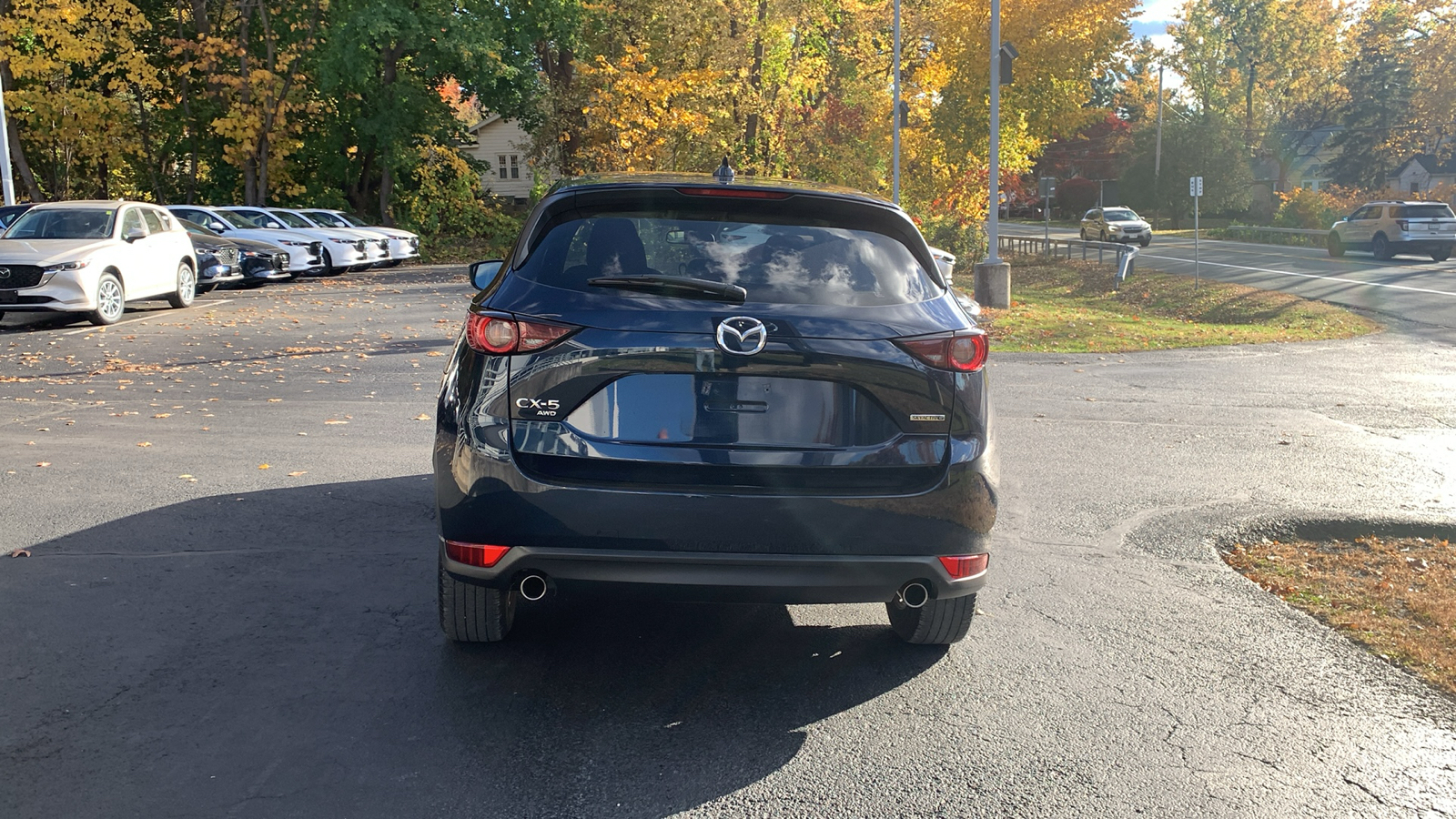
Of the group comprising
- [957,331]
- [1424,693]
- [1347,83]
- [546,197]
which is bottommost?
[1424,693]

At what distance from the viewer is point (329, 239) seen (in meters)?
28.2

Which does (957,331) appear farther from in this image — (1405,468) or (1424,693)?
(1405,468)

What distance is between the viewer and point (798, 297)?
13.1ft

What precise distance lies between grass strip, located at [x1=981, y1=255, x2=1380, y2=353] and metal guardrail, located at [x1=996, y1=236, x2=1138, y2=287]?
1.52 ft

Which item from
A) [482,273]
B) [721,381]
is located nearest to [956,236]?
[482,273]

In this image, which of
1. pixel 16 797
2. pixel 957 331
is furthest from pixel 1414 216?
pixel 16 797

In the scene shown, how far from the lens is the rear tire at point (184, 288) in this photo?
63.0ft

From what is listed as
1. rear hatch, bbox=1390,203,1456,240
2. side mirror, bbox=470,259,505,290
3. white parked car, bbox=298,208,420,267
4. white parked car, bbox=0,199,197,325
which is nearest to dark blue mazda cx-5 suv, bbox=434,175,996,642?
side mirror, bbox=470,259,505,290

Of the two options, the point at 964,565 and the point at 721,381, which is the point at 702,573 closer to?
the point at 721,381

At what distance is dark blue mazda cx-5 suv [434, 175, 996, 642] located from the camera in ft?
12.6

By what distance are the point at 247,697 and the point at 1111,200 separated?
290 feet

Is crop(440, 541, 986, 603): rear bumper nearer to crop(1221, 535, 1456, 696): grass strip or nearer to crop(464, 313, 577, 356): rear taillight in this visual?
crop(464, 313, 577, 356): rear taillight

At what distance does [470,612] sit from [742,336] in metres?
1.51

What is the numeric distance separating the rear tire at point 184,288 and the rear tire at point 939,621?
17.2 m
